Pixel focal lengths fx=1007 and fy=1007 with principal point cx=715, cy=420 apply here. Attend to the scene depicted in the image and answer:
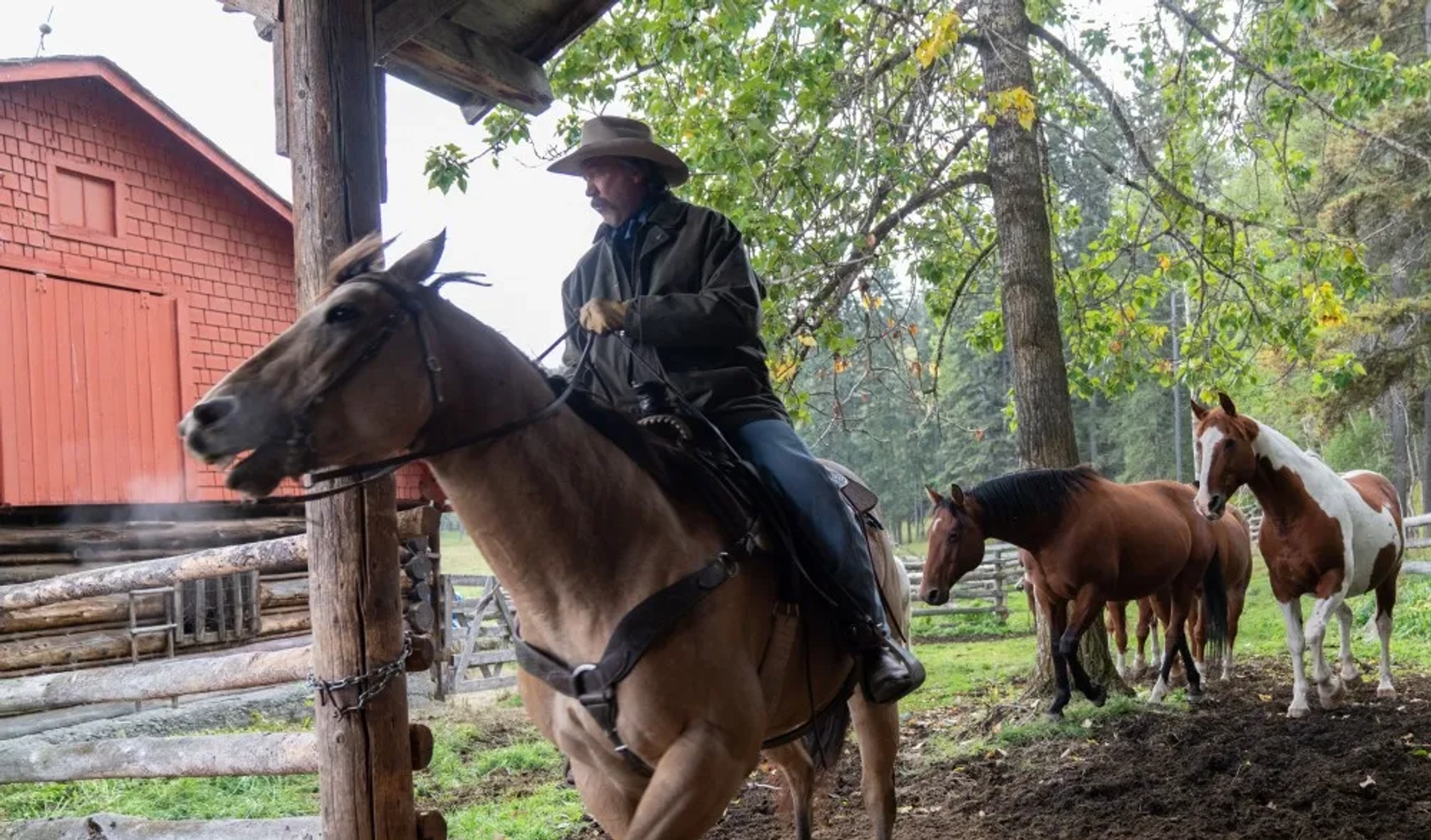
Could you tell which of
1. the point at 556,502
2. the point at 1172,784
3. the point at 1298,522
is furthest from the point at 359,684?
the point at 1298,522

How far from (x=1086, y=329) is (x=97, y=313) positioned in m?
11.3

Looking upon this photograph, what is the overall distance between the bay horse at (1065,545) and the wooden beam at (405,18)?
19.7 feet

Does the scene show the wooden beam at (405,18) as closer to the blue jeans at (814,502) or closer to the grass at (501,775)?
the blue jeans at (814,502)

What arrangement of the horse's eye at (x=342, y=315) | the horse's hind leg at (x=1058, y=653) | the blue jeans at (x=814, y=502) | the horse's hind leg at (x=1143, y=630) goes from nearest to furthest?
the horse's eye at (x=342, y=315), the blue jeans at (x=814, y=502), the horse's hind leg at (x=1058, y=653), the horse's hind leg at (x=1143, y=630)

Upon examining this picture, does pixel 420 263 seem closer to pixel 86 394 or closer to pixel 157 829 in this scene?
pixel 157 829

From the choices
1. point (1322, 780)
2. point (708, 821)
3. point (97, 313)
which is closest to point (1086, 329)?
point (1322, 780)

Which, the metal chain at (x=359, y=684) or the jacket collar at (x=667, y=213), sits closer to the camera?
the metal chain at (x=359, y=684)

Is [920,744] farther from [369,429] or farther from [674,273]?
[369,429]

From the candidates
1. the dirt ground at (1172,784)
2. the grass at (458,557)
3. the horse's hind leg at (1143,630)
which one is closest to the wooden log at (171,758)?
the dirt ground at (1172,784)

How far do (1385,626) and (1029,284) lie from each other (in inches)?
173

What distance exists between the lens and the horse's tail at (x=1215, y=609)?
10.1 metres

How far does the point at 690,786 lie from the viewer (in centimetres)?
267

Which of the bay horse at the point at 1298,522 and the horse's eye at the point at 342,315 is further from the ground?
the horse's eye at the point at 342,315

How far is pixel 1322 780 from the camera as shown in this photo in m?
5.91
